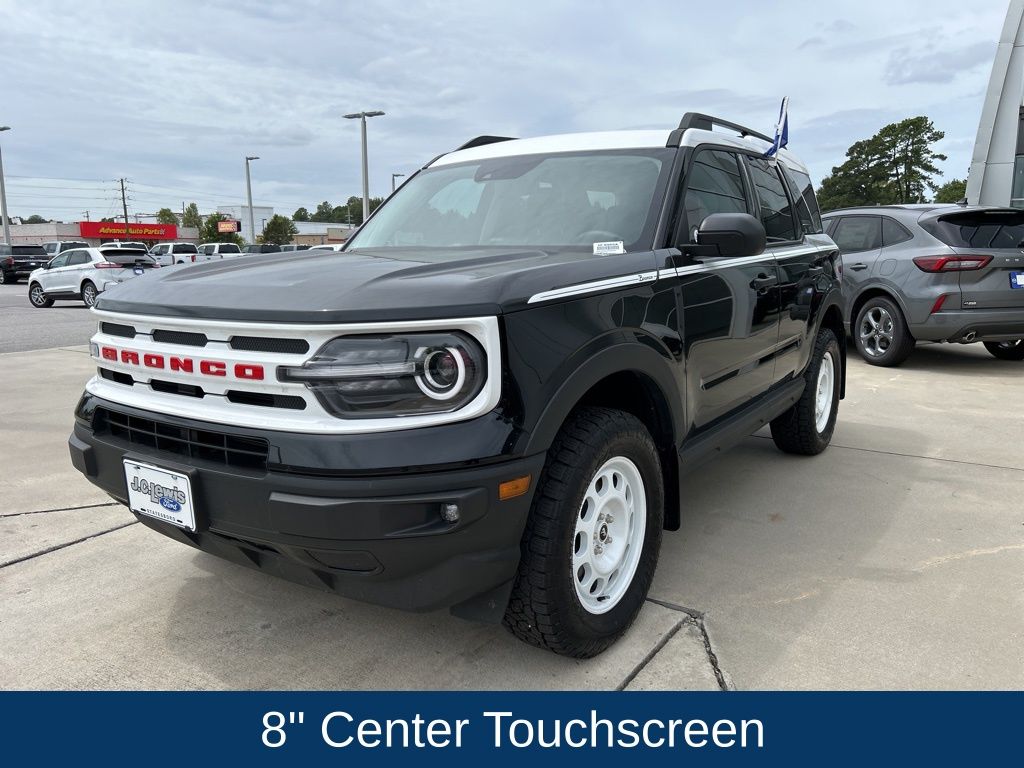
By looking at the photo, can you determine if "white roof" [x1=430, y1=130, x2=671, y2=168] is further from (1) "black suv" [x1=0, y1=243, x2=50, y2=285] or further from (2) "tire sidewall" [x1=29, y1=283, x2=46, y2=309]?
(1) "black suv" [x1=0, y1=243, x2=50, y2=285]

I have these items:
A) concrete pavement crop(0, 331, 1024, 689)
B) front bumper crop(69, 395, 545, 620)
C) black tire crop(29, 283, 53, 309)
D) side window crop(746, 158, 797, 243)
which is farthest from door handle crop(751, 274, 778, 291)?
black tire crop(29, 283, 53, 309)

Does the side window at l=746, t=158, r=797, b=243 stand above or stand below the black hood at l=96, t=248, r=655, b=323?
above

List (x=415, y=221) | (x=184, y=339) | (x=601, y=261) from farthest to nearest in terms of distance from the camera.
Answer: (x=415, y=221) → (x=601, y=261) → (x=184, y=339)

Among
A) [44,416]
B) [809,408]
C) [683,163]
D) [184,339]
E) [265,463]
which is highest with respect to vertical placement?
[683,163]

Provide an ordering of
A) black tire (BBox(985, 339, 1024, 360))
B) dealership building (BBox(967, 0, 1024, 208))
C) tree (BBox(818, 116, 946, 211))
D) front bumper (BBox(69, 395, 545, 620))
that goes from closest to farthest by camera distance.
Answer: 1. front bumper (BBox(69, 395, 545, 620))
2. black tire (BBox(985, 339, 1024, 360))
3. dealership building (BBox(967, 0, 1024, 208))
4. tree (BBox(818, 116, 946, 211))

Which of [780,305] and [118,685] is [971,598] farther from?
[118,685]

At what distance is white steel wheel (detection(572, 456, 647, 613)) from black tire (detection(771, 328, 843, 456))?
2412 millimetres

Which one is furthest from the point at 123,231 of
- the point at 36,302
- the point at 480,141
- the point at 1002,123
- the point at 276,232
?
the point at 480,141

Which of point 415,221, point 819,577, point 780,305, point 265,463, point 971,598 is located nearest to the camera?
point 265,463

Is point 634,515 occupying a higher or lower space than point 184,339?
lower

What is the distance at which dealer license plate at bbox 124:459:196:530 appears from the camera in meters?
2.27

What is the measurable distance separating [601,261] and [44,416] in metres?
5.21
